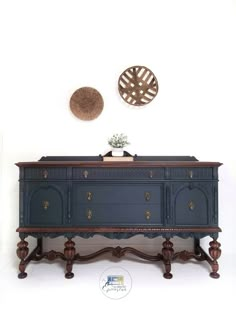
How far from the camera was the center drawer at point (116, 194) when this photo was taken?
2188 mm

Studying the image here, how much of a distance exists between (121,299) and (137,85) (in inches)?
91.7

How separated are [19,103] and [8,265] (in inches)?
76.2

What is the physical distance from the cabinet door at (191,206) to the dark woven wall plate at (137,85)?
4.10ft

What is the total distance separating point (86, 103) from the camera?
2.80 metres

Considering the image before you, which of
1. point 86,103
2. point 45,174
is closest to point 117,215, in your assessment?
point 45,174

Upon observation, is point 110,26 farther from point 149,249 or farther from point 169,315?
point 169,315

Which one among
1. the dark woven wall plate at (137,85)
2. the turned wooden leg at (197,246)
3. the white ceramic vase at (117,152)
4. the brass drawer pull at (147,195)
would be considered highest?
the dark woven wall plate at (137,85)

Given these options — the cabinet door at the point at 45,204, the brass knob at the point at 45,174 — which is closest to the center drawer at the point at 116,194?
the cabinet door at the point at 45,204

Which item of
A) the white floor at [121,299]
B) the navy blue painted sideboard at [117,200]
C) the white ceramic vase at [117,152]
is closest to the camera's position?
the white floor at [121,299]

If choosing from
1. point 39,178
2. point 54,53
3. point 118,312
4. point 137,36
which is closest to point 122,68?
point 137,36

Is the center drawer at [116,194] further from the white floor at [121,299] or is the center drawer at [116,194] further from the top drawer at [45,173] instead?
the white floor at [121,299]

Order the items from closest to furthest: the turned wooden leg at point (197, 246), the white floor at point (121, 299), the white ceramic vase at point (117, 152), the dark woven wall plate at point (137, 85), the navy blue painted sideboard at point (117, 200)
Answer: the white floor at point (121, 299) → the navy blue painted sideboard at point (117, 200) → the white ceramic vase at point (117, 152) → the turned wooden leg at point (197, 246) → the dark woven wall plate at point (137, 85)

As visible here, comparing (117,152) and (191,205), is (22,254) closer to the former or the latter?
(117,152)

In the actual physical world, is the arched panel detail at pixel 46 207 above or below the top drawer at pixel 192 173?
below
